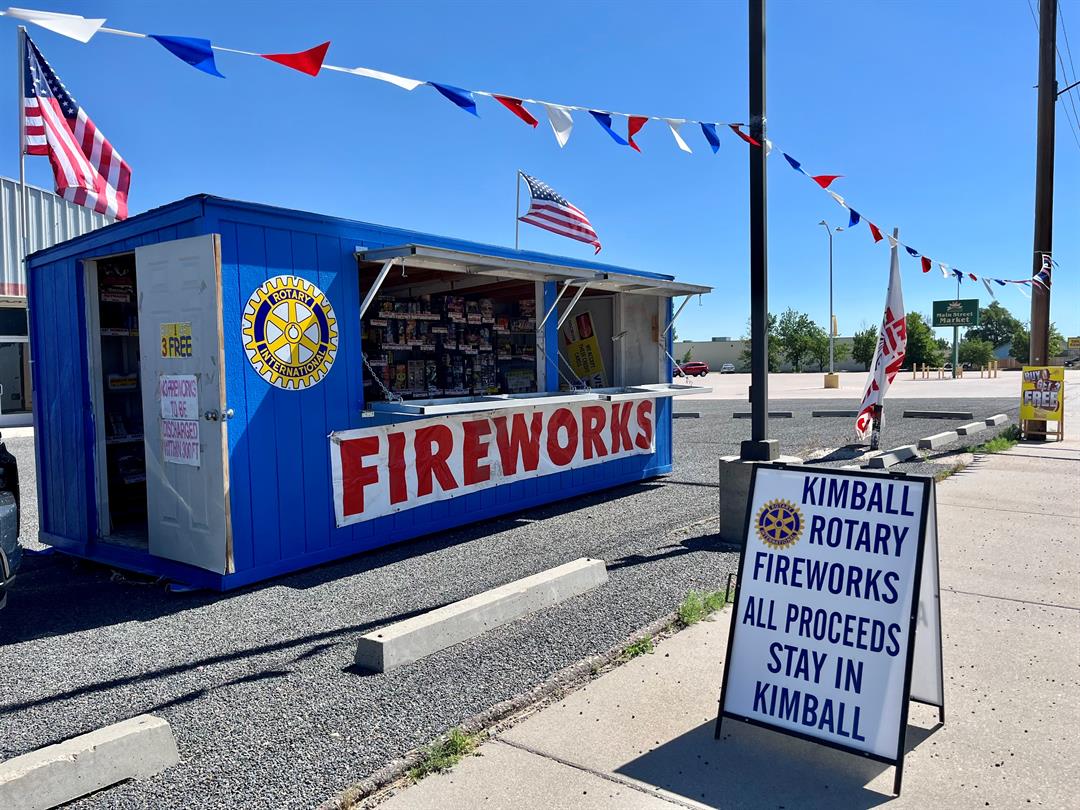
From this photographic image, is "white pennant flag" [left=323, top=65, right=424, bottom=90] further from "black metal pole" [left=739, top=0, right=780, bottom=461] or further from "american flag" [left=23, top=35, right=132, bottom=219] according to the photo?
"american flag" [left=23, top=35, right=132, bottom=219]

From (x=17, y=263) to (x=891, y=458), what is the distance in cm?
2264

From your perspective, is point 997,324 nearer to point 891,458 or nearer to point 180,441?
point 891,458

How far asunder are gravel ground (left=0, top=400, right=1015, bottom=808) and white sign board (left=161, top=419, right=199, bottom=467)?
1.01 meters

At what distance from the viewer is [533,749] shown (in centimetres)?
334

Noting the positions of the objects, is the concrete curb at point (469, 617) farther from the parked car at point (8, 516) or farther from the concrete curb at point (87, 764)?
the parked car at point (8, 516)

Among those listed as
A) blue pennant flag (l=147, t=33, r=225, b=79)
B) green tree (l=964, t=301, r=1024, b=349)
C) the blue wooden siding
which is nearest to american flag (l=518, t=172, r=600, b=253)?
the blue wooden siding

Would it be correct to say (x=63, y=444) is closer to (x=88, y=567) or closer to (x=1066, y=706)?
(x=88, y=567)

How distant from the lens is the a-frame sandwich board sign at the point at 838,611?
310 cm

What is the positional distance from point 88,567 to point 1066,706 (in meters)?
7.15

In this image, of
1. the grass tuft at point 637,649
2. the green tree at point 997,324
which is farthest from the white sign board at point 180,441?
the green tree at point 997,324

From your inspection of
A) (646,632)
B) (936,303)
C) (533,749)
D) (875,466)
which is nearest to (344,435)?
(646,632)

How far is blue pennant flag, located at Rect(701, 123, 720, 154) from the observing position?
6711 millimetres

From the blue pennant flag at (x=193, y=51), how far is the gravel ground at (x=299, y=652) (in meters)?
3.25

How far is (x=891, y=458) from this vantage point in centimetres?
1127
